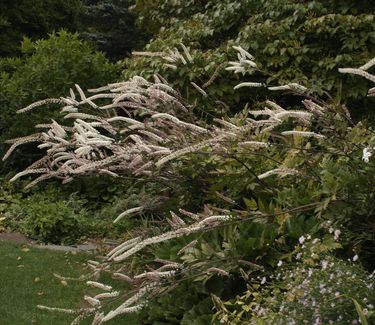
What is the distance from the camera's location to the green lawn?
5.32 m

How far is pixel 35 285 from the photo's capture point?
614 centimetres

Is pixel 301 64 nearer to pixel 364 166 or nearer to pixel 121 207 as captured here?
pixel 121 207

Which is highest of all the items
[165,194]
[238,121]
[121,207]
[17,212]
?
[238,121]

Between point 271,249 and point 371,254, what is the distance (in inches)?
24.1

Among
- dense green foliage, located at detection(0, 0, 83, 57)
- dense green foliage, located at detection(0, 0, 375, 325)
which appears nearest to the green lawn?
dense green foliage, located at detection(0, 0, 375, 325)

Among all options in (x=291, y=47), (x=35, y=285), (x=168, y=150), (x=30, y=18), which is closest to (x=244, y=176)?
(x=168, y=150)

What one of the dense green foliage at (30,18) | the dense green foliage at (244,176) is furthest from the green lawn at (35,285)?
the dense green foliage at (30,18)

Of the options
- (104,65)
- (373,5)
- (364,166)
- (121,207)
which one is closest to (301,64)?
(373,5)

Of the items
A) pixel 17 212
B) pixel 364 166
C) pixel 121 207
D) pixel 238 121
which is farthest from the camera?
pixel 17 212

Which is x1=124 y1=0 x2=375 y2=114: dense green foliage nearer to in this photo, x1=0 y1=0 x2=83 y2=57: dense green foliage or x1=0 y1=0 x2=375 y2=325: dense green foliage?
x1=0 y1=0 x2=375 y2=325: dense green foliage

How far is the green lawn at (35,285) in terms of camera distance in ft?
17.5

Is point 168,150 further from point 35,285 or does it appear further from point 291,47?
point 291,47

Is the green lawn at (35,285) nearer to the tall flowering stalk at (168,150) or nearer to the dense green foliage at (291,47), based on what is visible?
the tall flowering stalk at (168,150)

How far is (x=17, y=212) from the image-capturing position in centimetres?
891
